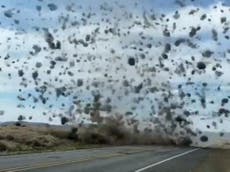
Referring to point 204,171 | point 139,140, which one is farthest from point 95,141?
point 204,171

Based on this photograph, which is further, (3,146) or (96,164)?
(3,146)

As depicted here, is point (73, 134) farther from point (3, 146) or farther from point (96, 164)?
point (96, 164)

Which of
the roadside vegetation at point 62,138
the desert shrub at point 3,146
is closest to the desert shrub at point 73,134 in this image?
the roadside vegetation at point 62,138

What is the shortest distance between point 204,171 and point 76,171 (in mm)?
6753

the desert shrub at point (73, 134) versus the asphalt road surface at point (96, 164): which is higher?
the desert shrub at point (73, 134)

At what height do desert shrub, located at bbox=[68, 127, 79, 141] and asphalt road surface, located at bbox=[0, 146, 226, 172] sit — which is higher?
desert shrub, located at bbox=[68, 127, 79, 141]

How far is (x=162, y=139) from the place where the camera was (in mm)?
118812

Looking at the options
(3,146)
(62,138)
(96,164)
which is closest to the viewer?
(96,164)

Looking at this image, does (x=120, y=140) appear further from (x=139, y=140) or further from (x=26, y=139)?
(x=26, y=139)

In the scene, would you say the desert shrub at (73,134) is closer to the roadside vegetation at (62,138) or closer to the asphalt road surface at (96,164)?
the roadside vegetation at (62,138)

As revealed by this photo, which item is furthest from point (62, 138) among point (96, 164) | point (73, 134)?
point (96, 164)

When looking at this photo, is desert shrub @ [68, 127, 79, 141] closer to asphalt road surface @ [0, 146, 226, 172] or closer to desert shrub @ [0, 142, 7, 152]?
desert shrub @ [0, 142, 7, 152]

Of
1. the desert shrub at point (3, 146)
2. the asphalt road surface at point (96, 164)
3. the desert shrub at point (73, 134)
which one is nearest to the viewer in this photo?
the asphalt road surface at point (96, 164)

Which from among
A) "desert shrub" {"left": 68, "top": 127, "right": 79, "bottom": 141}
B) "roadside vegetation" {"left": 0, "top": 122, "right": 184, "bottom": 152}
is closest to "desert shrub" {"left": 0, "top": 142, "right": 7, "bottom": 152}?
"roadside vegetation" {"left": 0, "top": 122, "right": 184, "bottom": 152}
